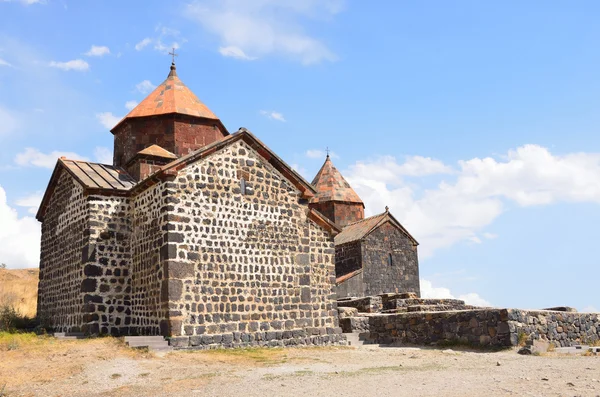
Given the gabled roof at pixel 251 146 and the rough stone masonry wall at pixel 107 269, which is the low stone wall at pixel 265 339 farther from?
the gabled roof at pixel 251 146

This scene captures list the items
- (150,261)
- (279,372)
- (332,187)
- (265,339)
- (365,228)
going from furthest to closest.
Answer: (332,187) → (365,228) → (265,339) → (150,261) → (279,372)

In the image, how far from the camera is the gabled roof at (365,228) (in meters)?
27.2

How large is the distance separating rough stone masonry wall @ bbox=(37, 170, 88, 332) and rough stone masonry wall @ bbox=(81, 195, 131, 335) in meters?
0.37

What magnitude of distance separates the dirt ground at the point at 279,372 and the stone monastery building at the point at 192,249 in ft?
4.65

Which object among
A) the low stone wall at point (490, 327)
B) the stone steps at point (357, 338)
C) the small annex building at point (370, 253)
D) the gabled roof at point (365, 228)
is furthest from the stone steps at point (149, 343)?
the gabled roof at point (365, 228)

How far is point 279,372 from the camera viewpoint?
32.2ft

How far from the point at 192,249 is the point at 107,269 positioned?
283 centimetres

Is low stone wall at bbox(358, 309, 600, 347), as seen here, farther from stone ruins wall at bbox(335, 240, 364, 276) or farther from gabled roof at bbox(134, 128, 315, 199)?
stone ruins wall at bbox(335, 240, 364, 276)

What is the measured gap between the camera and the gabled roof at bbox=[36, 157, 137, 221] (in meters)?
15.7

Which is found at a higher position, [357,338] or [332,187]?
[332,187]

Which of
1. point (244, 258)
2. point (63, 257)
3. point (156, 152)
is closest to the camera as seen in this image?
point (244, 258)

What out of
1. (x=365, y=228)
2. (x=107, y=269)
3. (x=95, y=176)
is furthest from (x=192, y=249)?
(x=365, y=228)

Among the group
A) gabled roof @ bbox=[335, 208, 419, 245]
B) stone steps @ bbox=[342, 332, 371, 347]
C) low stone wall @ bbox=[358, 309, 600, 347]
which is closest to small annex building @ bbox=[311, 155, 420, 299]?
gabled roof @ bbox=[335, 208, 419, 245]

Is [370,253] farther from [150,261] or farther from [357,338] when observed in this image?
[150,261]
